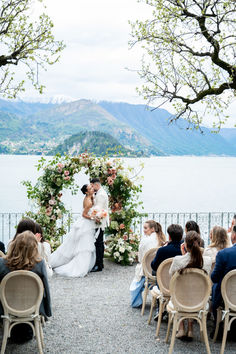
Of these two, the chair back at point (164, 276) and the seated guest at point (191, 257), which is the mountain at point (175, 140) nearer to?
the chair back at point (164, 276)

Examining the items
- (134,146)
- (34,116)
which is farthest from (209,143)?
(34,116)

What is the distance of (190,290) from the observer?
497 centimetres

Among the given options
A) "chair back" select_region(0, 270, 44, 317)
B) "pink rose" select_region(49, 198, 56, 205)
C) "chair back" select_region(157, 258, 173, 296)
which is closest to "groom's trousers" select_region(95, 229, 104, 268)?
"pink rose" select_region(49, 198, 56, 205)

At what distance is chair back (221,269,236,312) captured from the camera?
4.93 metres

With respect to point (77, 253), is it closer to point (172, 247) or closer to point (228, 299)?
point (172, 247)

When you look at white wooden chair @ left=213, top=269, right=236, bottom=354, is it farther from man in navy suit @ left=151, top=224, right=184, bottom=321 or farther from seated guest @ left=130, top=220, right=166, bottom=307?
seated guest @ left=130, top=220, right=166, bottom=307

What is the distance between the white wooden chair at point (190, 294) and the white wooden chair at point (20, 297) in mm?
1522

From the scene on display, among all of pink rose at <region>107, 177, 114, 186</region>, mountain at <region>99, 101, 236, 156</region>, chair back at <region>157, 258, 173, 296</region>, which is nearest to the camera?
chair back at <region>157, 258, 173, 296</region>

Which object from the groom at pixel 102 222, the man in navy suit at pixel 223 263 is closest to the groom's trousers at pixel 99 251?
the groom at pixel 102 222

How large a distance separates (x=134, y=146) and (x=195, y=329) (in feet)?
264

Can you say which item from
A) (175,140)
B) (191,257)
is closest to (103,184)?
(191,257)

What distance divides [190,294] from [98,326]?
5.53ft

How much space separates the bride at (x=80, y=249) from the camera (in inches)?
362

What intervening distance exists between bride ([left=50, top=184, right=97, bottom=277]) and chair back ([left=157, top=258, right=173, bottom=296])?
3.75 metres
